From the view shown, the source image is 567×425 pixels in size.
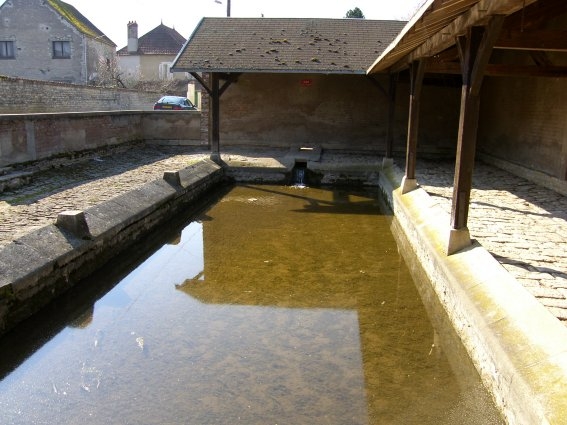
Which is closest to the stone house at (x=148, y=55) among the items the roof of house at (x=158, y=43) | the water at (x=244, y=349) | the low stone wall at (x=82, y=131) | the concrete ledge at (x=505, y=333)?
the roof of house at (x=158, y=43)

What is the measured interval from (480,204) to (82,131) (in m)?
8.33

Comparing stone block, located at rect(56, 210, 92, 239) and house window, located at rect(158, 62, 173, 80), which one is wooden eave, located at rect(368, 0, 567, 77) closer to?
stone block, located at rect(56, 210, 92, 239)

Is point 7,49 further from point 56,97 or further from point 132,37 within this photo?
point 56,97

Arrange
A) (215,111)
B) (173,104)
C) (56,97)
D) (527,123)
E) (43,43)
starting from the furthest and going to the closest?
(43,43) < (173,104) < (56,97) < (215,111) < (527,123)

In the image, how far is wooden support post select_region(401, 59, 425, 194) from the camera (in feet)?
26.1

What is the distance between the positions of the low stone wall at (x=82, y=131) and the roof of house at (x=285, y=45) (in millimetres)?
2371

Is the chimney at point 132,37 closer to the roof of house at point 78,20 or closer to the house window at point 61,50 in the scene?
A: the roof of house at point 78,20

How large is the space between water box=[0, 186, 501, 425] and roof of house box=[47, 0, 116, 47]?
86.6 feet

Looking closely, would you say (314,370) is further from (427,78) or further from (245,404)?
(427,78)

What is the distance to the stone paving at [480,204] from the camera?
14.7 feet

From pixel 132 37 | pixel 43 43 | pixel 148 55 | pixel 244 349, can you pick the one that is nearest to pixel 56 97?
pixel 43 43

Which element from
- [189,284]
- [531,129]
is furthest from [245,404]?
[531,129]

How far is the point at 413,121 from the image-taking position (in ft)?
27.4

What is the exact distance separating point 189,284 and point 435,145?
1066 centimetres
